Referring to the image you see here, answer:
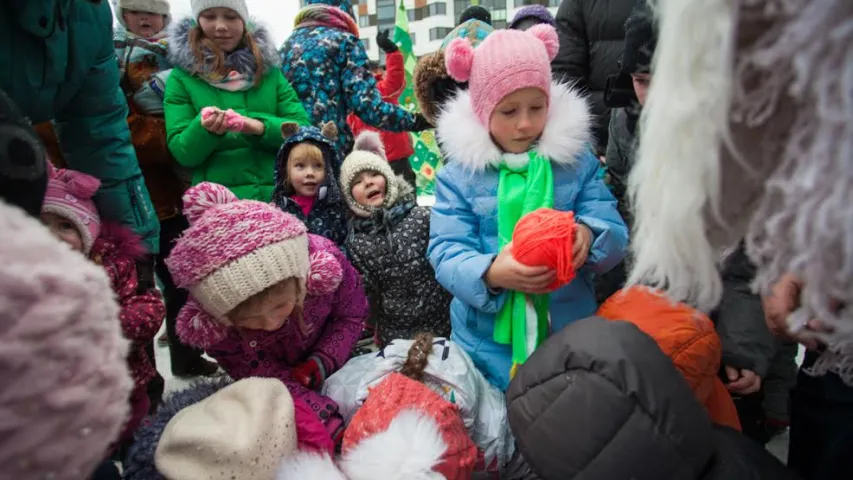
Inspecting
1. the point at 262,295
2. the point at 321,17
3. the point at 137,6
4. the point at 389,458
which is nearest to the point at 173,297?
the point at 262,295

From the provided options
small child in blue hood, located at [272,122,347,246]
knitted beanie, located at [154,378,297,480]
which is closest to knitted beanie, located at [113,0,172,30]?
small child in blue hood, located at [272,122,347,246]

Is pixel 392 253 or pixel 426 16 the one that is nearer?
pixel 392 253

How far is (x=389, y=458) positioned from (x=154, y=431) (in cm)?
43

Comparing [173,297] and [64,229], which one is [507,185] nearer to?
[64,229]

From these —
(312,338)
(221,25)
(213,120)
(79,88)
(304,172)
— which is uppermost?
(221,25)

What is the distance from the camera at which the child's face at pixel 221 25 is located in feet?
4.90

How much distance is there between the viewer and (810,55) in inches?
10.7

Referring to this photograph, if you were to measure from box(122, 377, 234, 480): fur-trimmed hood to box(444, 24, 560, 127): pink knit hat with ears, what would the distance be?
77cm

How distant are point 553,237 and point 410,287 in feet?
2.36

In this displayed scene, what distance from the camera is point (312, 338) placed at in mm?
1217

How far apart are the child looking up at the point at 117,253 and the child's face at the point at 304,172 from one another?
19.1 inches

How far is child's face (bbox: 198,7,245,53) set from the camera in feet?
4.90

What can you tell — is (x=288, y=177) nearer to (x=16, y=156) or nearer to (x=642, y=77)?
(x=642, y=77)

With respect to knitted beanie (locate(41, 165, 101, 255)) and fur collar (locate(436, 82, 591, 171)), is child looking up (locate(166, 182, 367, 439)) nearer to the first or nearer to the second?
knitted beanie (locate(41, 165, 101, 255))
